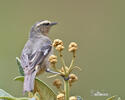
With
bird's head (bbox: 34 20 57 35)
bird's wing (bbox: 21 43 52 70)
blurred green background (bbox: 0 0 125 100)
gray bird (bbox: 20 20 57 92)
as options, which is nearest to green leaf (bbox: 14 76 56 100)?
gray bird (bbox: 20 20 57 92)

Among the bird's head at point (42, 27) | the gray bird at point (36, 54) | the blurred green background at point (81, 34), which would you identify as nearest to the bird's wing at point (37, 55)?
the gray bird at point (36, 54)

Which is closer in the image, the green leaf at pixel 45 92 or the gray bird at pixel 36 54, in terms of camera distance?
the green leaf at pixel 45 92

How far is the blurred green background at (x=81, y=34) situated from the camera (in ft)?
14.0

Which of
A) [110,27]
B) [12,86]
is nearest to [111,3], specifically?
[110,27]

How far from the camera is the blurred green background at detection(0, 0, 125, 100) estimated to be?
4.27 metres

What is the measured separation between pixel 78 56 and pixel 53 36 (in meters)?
0.52

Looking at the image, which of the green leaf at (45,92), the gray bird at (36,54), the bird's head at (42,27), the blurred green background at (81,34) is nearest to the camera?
the green leaf at (45,92)

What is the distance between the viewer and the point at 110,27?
568 cm

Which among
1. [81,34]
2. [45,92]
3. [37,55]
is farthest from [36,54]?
[81,34]

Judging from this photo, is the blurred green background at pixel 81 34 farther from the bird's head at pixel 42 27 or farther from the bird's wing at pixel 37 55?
the bird's wing at pixel 37 55

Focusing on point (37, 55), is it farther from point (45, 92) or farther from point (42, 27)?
point (45, 92)

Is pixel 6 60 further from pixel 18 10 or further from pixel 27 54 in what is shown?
pixel 27 54

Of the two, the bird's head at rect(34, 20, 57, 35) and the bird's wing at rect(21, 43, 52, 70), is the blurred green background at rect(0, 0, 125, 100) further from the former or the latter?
the bird's wing at rect(21, 43, 52, 70)

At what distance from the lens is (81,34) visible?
17.5 feet
